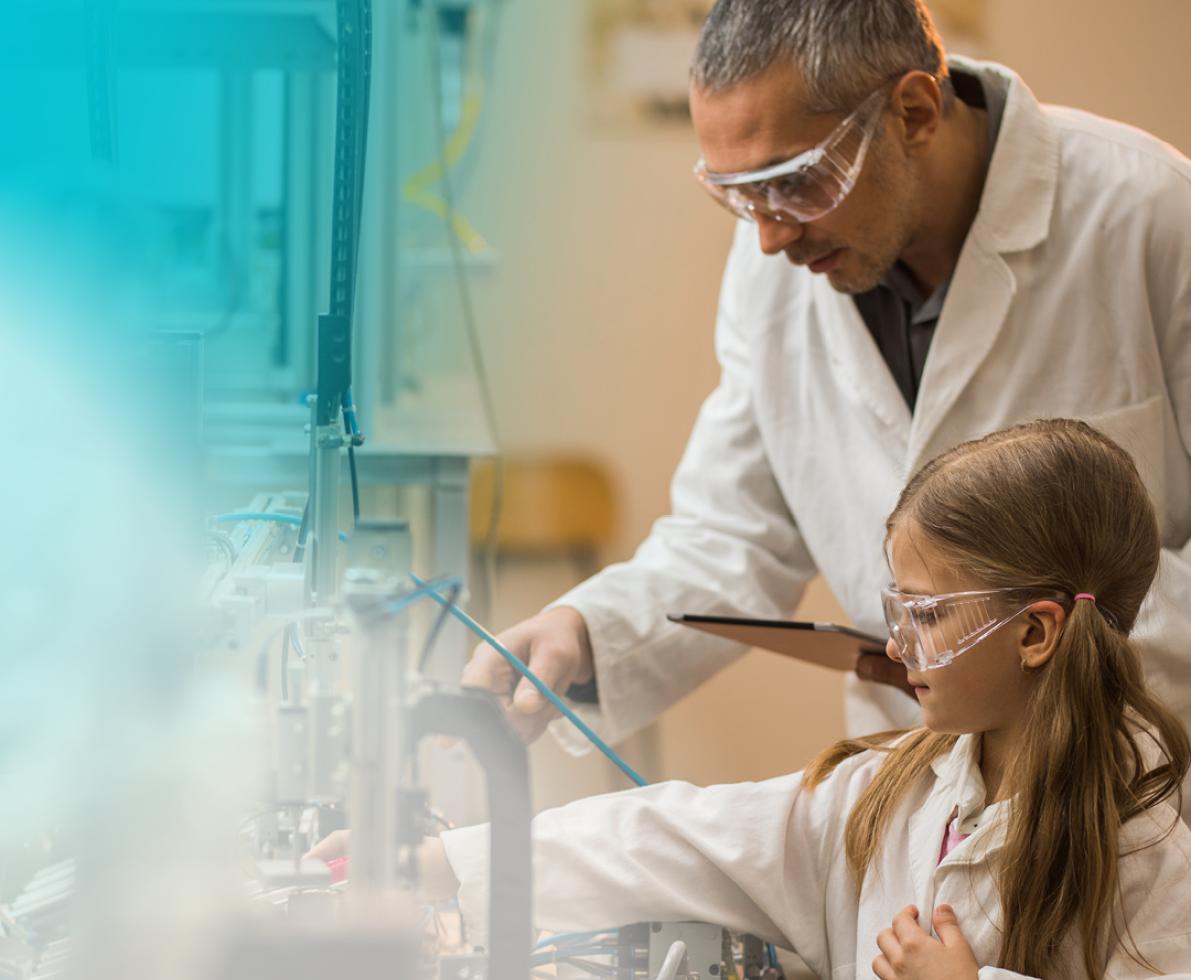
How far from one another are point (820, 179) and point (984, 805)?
59 cm

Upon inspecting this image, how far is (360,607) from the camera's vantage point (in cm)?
57

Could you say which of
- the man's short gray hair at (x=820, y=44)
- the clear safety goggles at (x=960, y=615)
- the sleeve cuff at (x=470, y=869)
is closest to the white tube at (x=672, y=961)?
the sleeve cuff at (x=470, y=869)

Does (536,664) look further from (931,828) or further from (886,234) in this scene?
(886,234)

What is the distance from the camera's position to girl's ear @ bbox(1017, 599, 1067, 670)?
100 cm

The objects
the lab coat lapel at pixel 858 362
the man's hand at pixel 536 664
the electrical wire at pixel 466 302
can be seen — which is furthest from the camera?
the electrical wire at pixel 466 302

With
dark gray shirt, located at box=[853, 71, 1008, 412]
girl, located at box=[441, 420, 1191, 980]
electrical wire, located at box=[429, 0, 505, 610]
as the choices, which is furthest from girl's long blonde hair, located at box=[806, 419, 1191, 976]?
electrical wire, located at box=[429, 0, 505, 610]

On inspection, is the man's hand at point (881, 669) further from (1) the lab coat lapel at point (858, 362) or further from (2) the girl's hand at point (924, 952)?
(2) the girl's hand at point (924, 952)

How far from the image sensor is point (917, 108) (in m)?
1.31

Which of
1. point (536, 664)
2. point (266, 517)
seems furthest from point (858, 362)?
point (266, 517)

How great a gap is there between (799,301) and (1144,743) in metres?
0.69

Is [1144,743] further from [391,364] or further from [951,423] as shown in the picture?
[391,364]

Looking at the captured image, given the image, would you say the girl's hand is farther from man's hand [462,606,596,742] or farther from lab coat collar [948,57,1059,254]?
lab coat collar [948,57,1059,254]

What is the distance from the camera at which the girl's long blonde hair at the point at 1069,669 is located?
37.7 inches

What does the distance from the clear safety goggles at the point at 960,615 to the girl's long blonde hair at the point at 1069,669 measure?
1cm
